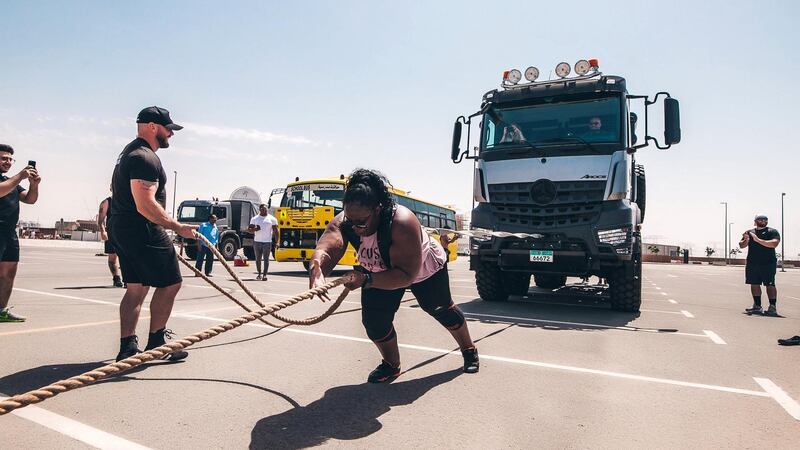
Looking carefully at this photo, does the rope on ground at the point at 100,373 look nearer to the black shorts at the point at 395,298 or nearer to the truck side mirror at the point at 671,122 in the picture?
the black shorts at the point at 395,298

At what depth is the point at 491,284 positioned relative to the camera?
815 centimetres

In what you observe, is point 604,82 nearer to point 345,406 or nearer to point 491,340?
point 491,340

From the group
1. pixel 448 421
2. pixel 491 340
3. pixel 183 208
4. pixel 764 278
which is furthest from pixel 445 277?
pixel 183 208

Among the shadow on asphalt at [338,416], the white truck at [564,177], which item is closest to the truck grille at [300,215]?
the white truck at [564,177]

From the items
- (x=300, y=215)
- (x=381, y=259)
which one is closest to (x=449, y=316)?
(x=381, y=259)

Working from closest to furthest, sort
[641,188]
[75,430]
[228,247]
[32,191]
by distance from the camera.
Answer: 1. [75,430]
2. [32,191]
3. [641,188]
4. [228,247]

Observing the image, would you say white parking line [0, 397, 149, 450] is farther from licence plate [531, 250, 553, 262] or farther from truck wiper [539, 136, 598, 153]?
truck wiper [539, 136, 598, 153]

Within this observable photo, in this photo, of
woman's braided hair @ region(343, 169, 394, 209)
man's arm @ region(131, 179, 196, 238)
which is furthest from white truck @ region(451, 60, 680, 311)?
man's arm @ region(131, 179, 196, 238)

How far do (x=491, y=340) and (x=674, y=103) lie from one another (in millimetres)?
4474


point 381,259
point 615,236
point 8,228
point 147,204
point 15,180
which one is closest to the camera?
point 381,259

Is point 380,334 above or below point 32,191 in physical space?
below

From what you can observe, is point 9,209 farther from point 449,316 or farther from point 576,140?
point 576,140

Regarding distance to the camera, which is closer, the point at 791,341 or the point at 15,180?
the point at 15,180

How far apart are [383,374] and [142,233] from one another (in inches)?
80.0
